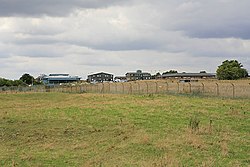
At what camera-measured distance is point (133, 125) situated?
667 inches

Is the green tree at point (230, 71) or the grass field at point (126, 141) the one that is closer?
the grass field at point (126, 141)

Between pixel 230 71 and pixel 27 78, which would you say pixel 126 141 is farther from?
pixel 27 78

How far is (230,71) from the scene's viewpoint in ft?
239

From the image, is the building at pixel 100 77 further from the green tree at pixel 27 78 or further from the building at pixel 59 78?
the green tree at pixel 27 78

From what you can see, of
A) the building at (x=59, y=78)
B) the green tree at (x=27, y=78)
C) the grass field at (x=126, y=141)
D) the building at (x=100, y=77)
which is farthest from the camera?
the building at (x=100, y=77)

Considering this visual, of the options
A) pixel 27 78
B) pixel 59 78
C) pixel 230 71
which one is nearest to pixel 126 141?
pixel 230 71

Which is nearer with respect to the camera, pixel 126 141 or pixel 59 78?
pixel 126 141

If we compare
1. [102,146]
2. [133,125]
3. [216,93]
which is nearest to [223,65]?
[216,93]

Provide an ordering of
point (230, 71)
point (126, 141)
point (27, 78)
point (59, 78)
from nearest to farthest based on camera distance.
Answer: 1. point (126, 141)
2. point (230, 71)
3. point (27, 78)
4. point (59, 78)

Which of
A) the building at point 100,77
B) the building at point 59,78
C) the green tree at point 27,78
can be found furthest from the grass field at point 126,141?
the building at point 100,77

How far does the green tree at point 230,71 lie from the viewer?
72.8m

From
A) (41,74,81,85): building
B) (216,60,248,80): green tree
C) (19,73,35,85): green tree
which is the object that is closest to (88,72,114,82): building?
(41,74,81,85): building

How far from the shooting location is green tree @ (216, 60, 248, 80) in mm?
72850

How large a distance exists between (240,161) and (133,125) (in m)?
7.54
